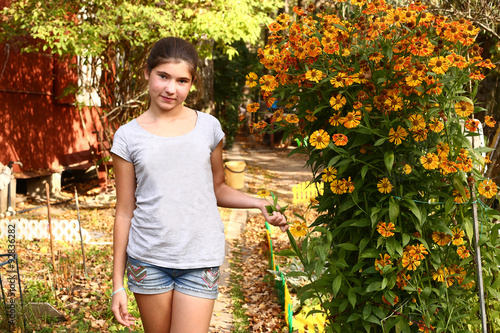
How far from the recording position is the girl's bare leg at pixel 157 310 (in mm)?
2053

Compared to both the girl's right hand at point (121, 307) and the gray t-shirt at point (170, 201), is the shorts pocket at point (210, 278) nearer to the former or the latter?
the gray t-shirt at point (170, 201)

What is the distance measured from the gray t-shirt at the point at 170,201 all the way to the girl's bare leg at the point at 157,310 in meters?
0.15

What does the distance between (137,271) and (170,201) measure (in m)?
0.30

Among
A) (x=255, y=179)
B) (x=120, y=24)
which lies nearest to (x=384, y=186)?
(x=120, y=24)

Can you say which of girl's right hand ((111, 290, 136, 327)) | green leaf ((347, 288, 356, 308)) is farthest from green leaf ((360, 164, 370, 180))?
girl's right hand ((111, 290, 136, 327))

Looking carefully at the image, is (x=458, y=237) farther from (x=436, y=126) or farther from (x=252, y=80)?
(x=252, y=80)

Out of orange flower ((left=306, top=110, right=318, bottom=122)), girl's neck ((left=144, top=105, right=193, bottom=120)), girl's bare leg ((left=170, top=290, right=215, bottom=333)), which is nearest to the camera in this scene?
girl's bare leg ((left=170, top=290, right=215, bottom=333))

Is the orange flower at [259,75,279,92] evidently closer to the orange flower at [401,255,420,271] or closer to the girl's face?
the girl's face

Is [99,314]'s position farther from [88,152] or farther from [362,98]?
[88,152]

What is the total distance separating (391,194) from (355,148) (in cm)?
27

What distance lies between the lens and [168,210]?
6.70 ft

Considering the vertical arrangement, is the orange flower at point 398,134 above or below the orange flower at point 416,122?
below

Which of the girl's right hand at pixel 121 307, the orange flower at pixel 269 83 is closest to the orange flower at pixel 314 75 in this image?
the orange flower at pixel 269 83

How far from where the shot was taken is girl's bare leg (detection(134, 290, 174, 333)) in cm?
205
